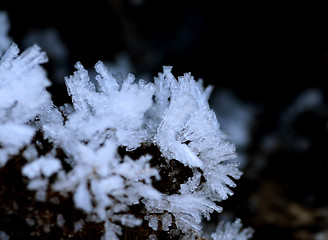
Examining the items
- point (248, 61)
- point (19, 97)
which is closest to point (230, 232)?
point (19, 97)

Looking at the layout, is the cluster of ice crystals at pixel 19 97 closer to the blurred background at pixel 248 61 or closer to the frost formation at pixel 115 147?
the frost formation at pixel 115 147

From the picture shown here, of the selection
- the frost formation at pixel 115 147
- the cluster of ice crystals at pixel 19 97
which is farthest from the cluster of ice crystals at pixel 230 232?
the cluster of ice crystals at pixel 19 97

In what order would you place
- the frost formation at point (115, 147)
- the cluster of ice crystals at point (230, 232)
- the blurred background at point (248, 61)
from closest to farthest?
the frost formation at point (115, 147) < the cluster of ice crystals at point (230, 232) < the blurred background at point (248, 61)

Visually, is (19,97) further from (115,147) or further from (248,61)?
(248,61)

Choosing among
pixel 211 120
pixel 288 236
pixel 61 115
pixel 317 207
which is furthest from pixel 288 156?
pixel 61 115

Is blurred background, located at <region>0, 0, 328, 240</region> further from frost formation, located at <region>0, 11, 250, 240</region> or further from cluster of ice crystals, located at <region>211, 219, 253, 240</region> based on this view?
frost formation, located at <region>0, 11, 250, 240</region>

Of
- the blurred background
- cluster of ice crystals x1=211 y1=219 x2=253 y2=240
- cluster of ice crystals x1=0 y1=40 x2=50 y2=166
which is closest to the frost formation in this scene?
cluster of ice crystals x1=0 y1=40 x2=50 y2=166
